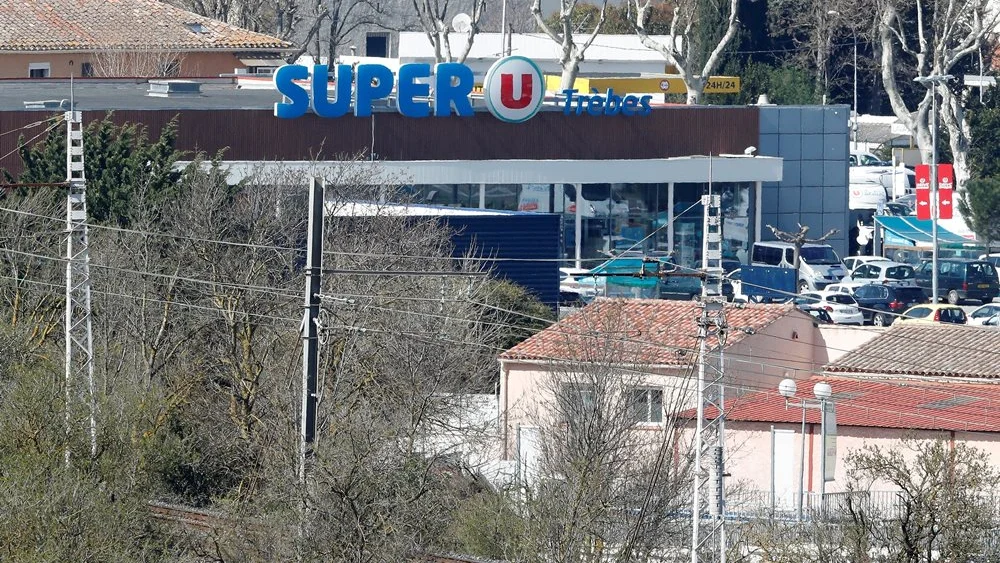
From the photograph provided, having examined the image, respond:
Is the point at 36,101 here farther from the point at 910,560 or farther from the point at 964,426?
the point at 910,560

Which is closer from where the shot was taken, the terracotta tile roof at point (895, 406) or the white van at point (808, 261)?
the terracotta tile roof at point (895, 406)

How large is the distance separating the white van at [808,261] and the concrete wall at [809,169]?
3.14 metres

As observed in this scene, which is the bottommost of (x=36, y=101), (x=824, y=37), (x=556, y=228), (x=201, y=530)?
(x=201, y=530)

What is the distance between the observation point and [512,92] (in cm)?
4891

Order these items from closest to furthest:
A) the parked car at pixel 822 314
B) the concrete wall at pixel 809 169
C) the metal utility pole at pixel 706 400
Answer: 1. the metal utility pole at pixel 706 400
2. the parked car at pixel 822 314
3. the concrete wall at pixel 809 169

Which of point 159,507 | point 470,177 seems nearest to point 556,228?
point 470,177

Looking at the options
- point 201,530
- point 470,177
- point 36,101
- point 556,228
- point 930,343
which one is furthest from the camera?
point 470,177

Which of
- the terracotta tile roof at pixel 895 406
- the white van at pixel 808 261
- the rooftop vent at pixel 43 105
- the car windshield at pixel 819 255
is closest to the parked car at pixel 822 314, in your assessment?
the white van at pixel 808 261

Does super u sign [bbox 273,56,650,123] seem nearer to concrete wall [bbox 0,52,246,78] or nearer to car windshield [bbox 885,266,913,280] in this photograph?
car windshield [bbox 885,266,913,280]

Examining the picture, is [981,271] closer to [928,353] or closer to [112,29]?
[928,353]

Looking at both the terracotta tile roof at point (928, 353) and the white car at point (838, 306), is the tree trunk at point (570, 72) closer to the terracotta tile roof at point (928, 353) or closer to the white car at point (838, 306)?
the white car at point (838, 306)

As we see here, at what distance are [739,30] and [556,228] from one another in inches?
1506

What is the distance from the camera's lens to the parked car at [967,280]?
49.3 m

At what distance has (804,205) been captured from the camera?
5497 centimetres
